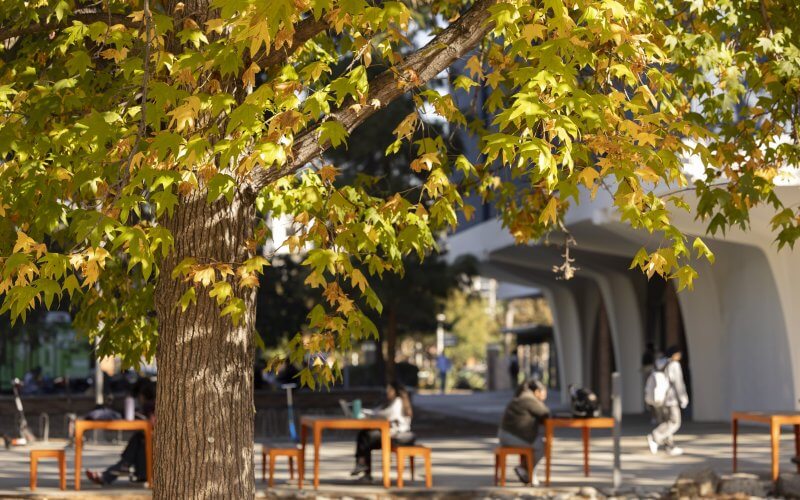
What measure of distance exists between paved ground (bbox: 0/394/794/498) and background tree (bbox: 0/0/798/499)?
20.2 feet

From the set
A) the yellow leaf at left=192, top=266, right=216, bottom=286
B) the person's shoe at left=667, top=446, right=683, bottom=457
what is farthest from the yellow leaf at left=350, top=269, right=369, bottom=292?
the person's shoe at left=667, top=446, right=683, bottom=457

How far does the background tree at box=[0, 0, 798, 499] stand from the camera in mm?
7301

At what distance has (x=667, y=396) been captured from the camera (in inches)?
795

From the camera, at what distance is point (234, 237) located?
27.5 ft

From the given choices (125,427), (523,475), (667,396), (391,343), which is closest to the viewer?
(125,427)

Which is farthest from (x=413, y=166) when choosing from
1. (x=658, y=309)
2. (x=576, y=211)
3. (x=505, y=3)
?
(x=658, y=309)

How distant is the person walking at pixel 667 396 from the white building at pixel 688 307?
96.4 inches

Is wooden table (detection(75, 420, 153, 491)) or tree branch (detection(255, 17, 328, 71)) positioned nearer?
tree branch (detection(255, 17, 328, 71))

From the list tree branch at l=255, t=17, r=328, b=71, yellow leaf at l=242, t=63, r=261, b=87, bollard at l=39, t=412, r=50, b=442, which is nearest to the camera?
yellow leaf at l=242, t=63, r=261, b=87

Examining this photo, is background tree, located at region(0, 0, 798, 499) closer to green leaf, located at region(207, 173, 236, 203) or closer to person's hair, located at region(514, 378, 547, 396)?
green leaf, located at region(207, 173, 236, 203)

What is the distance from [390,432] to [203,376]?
840cm

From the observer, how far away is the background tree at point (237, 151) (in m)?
7.30

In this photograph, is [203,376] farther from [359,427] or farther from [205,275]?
[359,427]

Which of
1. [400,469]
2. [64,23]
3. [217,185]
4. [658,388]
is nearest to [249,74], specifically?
[217,185]
